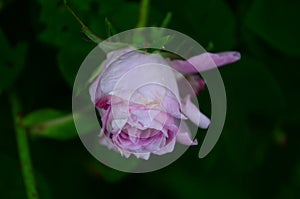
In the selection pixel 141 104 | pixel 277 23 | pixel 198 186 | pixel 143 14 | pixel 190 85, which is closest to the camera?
pixel 141 104

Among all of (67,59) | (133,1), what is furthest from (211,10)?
(67,59)

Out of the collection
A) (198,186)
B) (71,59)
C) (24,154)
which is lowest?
(198,186)

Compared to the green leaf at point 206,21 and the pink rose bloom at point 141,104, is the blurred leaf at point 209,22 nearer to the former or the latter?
the green leaf at point 206,21

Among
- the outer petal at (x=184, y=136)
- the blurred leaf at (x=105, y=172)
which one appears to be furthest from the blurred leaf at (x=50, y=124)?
the outer petal at (x=184, y=136)

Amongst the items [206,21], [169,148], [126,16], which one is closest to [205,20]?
[206,21]

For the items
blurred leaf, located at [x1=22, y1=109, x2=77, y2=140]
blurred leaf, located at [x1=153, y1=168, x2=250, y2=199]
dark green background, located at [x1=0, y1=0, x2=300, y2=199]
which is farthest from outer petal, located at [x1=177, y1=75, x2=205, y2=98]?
blurred leaf, located at [x1=153, y1=168, x2=250, y2=199]

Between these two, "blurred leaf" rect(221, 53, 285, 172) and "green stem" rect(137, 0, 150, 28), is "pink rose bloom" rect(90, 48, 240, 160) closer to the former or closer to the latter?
"green stem" rect(137, 0, 150, 28)

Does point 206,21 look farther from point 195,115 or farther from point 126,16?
point 195,115
